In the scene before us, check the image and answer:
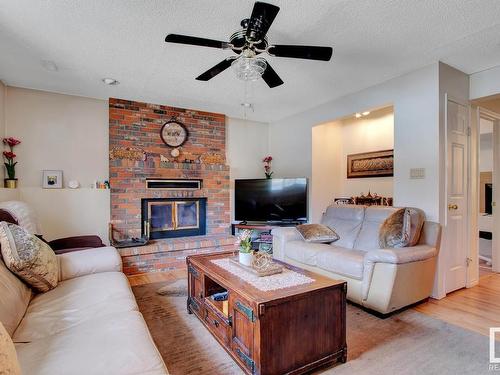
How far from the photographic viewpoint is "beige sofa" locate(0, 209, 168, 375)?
1153 millimetres

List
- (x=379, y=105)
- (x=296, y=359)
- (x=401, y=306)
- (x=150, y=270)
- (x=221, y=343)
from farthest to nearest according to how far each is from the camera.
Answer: (x=150, y=270)
(x=379, y=105)
(x=401, y=306)
(x=221, y=343)
(x=296, y=359)

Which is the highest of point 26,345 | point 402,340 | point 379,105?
point 379,105

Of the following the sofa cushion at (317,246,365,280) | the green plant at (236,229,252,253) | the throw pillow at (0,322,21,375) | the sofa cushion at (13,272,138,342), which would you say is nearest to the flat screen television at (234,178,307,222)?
the sofa cushion at (317,246,365,280)

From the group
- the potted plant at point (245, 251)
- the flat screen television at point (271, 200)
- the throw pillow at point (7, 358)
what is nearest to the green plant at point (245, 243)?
the potted plant at point (245, 251)

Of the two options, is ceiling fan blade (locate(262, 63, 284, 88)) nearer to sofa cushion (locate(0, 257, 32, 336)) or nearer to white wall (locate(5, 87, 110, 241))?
sofa cushion (locate(0, 257, 32, 336))

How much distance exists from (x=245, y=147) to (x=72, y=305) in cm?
385

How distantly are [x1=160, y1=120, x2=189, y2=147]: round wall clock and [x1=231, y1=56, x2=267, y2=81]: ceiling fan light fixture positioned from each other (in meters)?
2.50

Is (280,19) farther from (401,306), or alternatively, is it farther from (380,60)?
(401,306)

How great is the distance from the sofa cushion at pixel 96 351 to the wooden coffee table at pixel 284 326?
21.4 inches

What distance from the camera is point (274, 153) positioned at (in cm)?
531

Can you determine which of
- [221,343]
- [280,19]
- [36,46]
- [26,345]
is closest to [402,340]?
[221,343]

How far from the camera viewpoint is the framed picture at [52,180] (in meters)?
3.65

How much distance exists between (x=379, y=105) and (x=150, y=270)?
3.68 meters

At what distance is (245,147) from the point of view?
516 centimetres
